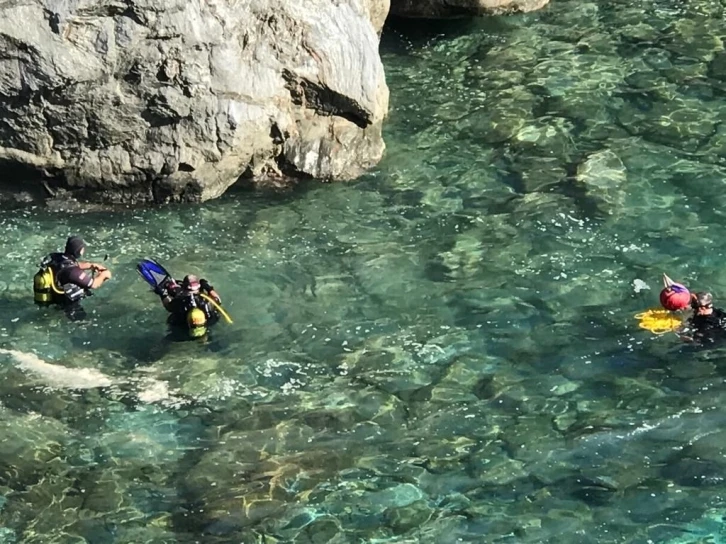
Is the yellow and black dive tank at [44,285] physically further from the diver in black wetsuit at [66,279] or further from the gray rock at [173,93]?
the gray rock at [173,93]

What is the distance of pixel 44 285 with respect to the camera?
10250 mm

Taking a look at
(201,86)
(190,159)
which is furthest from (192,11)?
(190,159)

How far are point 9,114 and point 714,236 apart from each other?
8.21 meters

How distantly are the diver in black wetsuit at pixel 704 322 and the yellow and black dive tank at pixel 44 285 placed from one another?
6.22m

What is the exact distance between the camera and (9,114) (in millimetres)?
11914

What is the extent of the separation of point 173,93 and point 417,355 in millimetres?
4578

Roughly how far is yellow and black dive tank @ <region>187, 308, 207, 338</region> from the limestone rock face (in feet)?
33.0

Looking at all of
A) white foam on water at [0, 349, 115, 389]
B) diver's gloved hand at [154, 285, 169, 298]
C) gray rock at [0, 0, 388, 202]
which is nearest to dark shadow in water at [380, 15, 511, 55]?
gray rock at [0, 0, 388, 202]

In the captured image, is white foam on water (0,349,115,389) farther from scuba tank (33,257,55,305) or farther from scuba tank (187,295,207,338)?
scuba tank (187,295,207,338)

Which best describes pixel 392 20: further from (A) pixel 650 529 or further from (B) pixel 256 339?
(A) pixel 650 529

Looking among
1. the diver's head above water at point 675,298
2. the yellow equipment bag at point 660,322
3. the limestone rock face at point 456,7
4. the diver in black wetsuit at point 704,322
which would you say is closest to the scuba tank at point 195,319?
the yellow equipment bag at point 660,322

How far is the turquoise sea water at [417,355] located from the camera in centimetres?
787

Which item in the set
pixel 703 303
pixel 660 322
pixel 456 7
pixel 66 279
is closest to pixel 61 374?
pixel 66 279

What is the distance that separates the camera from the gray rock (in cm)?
1168
